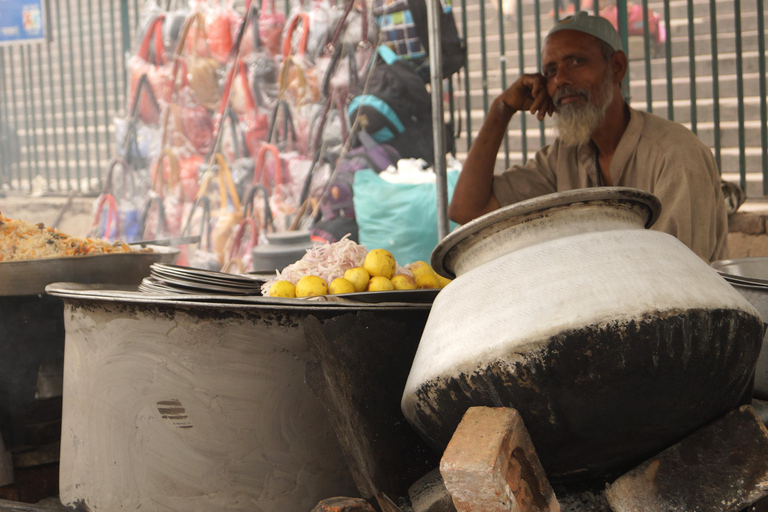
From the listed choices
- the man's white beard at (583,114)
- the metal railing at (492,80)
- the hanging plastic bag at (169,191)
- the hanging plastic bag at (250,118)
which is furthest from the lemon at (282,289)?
the hanging plastic bag at (169,191)

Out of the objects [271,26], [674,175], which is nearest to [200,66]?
[271,26]

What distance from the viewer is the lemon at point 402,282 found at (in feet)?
7.26

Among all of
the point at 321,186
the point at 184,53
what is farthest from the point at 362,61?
the point at 184,53

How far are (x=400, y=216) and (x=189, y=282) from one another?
11.2 feet

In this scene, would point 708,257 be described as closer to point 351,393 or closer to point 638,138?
point 638,138

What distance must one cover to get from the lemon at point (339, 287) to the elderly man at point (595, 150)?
40.7 inches

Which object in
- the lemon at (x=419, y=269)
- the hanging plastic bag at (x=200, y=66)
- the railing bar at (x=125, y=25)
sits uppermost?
the railing bar at (x=125, y=25)

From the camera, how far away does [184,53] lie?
23.5ft

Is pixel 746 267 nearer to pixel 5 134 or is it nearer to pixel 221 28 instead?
pixel 221 28

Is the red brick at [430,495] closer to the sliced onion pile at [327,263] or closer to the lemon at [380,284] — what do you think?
Result: the lemon at [380,284]

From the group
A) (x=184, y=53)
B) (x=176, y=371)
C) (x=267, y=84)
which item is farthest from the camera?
(x=184, y=53)

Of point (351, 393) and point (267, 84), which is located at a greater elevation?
point (267, 84)

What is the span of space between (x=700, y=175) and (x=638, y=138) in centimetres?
30

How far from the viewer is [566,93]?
2.76m
